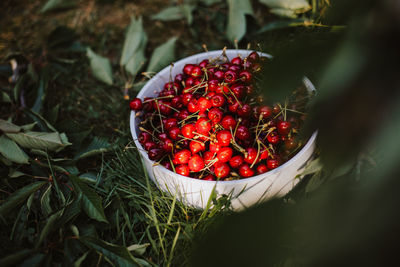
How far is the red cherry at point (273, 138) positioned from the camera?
3.34ft

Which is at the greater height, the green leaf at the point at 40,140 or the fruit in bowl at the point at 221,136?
the fruit in bowl at the point at 221,136

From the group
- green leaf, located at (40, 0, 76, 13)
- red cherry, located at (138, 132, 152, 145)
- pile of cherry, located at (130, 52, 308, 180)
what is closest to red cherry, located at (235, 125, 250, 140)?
pile of cherry, located at (130, 52, 308, 180)

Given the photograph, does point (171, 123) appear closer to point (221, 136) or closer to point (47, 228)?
point (221, 136)

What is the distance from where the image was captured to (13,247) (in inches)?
41.7

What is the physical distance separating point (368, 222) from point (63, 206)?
3.62 feet

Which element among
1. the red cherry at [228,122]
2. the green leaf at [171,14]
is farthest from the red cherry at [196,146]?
the green leaf at [171,14]

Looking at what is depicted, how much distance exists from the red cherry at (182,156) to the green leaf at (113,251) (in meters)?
0.34

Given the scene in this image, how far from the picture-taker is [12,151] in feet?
3.97

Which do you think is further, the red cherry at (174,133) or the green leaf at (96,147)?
the green leaf at (96,147)

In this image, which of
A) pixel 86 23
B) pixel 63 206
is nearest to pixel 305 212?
pixel 63 206

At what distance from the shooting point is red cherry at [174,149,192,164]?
1031mm

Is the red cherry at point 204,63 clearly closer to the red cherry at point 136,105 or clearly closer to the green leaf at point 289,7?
the red cherry at point 136,105

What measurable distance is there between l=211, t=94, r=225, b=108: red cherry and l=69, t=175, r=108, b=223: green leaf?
1.82 ft

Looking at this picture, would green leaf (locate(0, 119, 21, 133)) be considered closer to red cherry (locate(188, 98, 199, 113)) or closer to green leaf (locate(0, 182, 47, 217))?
green leaf (locate(0, 182, 47, 217))
